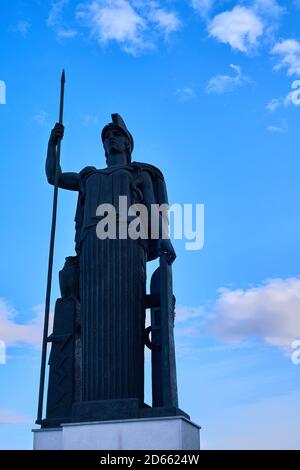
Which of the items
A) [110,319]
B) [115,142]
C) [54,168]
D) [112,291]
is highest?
[115,142]

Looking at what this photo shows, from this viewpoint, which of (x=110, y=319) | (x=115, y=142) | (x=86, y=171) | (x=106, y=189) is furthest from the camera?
(x=115, y=142)

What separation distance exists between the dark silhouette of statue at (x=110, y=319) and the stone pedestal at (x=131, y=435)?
165 mm

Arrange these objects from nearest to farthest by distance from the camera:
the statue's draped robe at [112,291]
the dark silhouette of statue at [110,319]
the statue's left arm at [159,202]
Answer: the dark silhouette of statue at [110,319]
the statue's draped robe at [112,291]
the statue's left arm at [159,202]

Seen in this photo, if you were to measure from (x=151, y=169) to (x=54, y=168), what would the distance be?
161cm

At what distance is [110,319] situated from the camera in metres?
8.75

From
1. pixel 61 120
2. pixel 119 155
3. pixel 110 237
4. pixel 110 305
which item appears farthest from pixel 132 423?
pixel 61 120

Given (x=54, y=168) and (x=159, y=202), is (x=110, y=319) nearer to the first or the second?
(x=159, y=202)

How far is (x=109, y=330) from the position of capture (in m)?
8.70

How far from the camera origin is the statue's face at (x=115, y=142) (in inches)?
396

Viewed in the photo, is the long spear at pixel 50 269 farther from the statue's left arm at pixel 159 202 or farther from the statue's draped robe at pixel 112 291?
the statue's left arm at pixel 159 202

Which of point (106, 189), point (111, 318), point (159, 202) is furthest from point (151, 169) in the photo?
point (111, 318)

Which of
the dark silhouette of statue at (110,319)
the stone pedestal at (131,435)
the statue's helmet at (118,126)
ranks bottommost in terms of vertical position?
the stone pedestal at (131,435)

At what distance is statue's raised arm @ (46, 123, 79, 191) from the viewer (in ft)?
33.4

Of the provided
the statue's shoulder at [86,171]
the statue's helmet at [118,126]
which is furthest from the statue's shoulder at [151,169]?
the statue's shoulder at [86,171]
